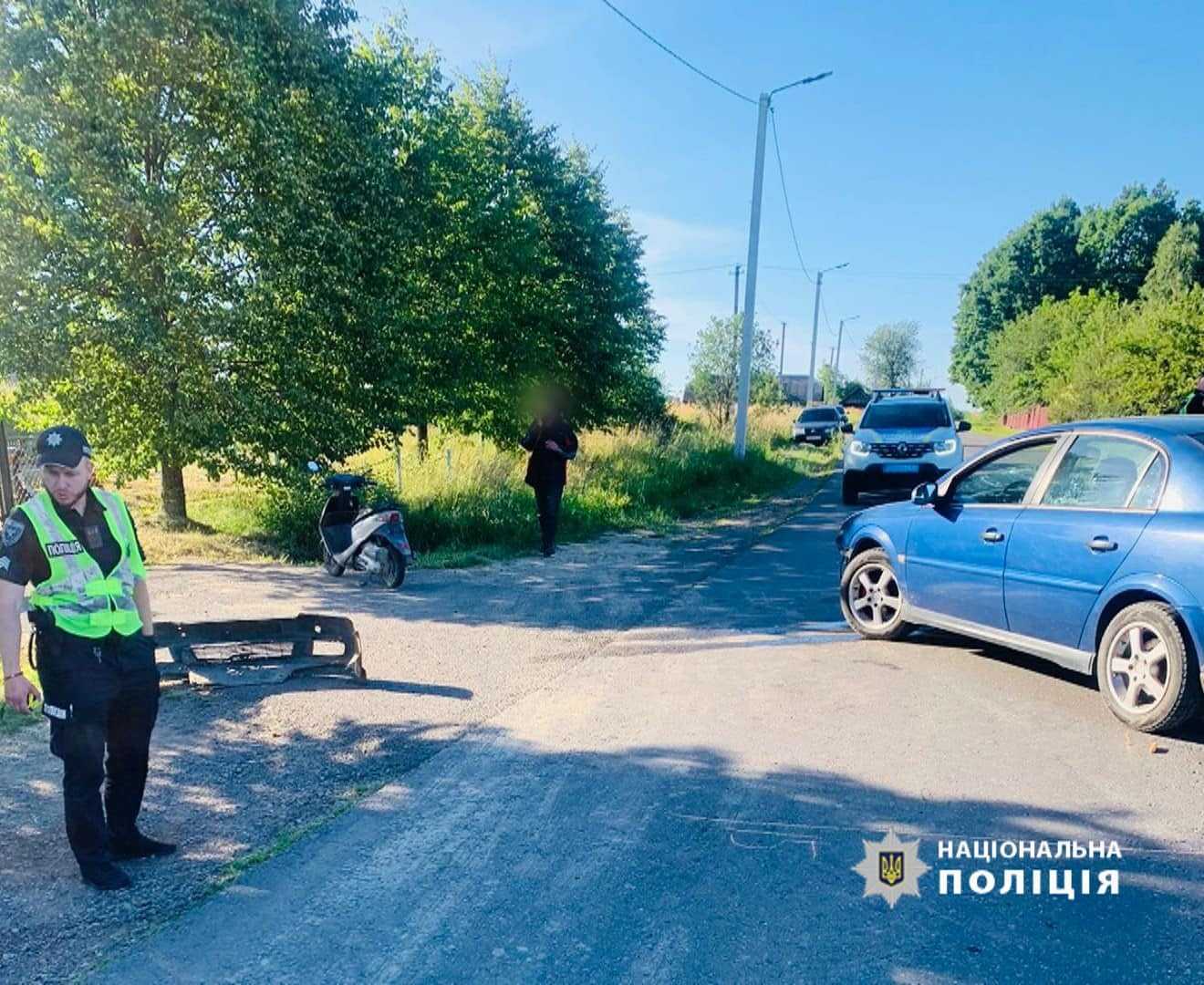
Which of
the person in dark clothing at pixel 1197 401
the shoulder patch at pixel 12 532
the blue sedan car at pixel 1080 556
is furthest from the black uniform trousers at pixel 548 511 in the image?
the shoulder patch at pixel 12 532

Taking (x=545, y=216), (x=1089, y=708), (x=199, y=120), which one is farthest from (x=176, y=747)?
(x=545, y=216)

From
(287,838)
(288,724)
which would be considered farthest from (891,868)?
(288,724)

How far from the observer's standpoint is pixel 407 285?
511 inches

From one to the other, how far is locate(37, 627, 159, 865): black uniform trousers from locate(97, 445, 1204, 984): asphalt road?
0.61 m

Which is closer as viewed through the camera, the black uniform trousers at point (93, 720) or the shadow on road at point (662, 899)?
the shadow on road at point (662, 899)

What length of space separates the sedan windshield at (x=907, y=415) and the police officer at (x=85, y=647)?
13.6 metres

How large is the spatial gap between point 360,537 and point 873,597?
5.23 m

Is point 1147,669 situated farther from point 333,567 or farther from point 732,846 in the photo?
point 333,567

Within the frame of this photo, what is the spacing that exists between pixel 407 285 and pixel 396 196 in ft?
4.27

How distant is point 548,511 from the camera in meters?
10.9

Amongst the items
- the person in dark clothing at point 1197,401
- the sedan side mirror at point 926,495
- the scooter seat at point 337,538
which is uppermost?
the person in dark clothing at point 1197,401

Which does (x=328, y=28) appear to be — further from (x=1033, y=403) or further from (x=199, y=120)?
(x=1033, y=403)

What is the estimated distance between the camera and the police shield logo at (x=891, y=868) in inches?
123

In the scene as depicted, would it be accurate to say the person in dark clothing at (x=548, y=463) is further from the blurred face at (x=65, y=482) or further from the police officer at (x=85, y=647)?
the blurred face at (x=65, y=482)
